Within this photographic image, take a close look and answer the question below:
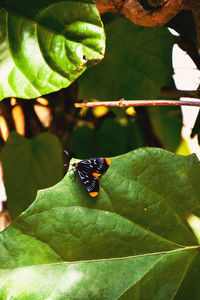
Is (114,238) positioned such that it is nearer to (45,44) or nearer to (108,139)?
(45,44)

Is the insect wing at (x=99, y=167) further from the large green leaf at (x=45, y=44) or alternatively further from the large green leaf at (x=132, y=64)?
the large green leaf at (x=132, y=64)

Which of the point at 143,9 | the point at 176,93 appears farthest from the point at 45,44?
the point at 176,93

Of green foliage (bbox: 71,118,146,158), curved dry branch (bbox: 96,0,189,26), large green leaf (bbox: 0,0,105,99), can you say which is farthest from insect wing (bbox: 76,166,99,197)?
green foliage (bbox: 71,118,146,158)

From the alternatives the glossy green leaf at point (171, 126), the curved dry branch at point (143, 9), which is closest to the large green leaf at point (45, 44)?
the curved dry branch at point (143, 9)

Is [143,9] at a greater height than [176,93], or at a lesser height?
greater

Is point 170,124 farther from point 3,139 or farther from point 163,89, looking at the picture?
point 3,139

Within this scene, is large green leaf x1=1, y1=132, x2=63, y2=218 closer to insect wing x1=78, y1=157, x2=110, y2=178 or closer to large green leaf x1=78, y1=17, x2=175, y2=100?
large green leaf x1=78, y1=17, x2=175, y2=100
